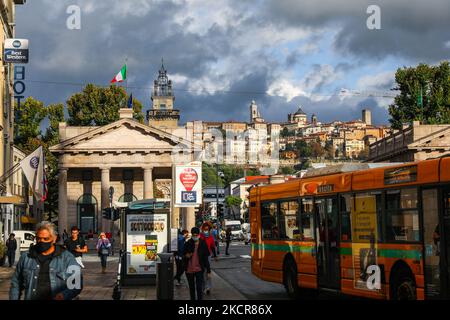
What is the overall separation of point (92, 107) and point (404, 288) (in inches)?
3728

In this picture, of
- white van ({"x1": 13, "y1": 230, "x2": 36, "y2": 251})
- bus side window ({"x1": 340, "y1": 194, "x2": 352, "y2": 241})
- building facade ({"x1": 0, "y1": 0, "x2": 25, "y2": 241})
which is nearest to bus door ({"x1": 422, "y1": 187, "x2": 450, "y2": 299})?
bus side window ({"x1": 340, "y1": 194, "x2": 352, "y2": 241})

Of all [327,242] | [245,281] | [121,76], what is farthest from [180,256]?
[121,76]

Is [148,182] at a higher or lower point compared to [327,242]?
higher

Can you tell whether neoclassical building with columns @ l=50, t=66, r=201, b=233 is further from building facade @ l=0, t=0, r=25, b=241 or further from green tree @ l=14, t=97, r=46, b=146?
building facade @ l=0, t=0, r=25, b=241

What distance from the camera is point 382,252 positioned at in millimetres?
15758

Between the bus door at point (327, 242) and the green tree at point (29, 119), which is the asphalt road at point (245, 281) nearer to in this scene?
the bus door at point (327, 242)

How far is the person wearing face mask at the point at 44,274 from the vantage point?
30.2 feet

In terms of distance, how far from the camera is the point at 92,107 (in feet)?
352

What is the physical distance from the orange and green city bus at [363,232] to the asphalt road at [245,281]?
2.96 ft

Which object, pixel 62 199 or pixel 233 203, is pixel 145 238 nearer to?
pixel 62 199

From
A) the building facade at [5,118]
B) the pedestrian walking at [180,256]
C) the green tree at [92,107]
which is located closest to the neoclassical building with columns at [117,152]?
the green tree at [92,107]

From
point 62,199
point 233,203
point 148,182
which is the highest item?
point 233,203

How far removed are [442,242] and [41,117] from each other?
83.1 m

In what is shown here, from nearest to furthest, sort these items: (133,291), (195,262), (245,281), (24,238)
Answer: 1. (195,262)
2. (133,291)
3. (245,281)
4. (24,238)
